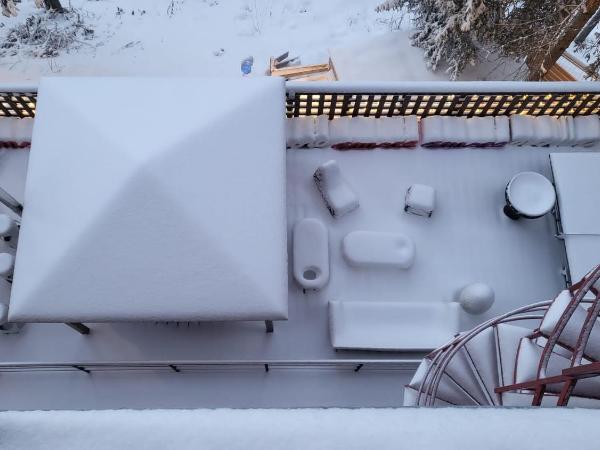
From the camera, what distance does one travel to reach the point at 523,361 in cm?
580

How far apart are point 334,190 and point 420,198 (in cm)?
140

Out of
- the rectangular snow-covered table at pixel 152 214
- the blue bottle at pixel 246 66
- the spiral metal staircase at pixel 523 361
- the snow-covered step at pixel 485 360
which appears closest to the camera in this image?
the spiral metal staircase at pixel 523 361

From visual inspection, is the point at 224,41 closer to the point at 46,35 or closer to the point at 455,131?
the point at 46,35

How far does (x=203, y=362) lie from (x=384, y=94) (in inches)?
196

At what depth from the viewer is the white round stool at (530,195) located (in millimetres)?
8086

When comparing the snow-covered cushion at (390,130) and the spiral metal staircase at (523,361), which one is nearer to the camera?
the spiral metal staircase at (523,361)

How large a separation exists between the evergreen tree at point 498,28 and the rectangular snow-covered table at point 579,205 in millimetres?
3324

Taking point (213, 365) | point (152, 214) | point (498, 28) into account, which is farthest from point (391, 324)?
point (498, 28)

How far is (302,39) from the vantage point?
14.5 m

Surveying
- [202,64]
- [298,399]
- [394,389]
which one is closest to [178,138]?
[298,399]

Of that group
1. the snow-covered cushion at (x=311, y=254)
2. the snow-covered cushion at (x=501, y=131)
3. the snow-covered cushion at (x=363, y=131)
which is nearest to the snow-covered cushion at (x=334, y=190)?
the snow-covered cushion at (x=311, y=254)

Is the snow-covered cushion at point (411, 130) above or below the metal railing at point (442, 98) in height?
below

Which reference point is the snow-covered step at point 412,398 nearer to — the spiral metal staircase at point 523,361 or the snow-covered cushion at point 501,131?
A: the spiral metal staircase at point 523,361

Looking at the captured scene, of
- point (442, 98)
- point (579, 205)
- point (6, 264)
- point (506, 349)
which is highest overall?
point (442, 98)
